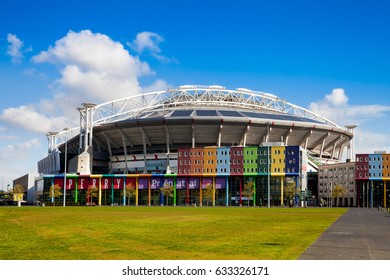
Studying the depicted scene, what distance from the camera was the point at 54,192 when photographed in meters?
149

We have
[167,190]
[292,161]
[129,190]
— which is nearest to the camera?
[292,161]

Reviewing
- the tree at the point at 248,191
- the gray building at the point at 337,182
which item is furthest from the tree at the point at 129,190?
the gray building at the point at 337,182

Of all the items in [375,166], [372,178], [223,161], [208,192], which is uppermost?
[223,161]

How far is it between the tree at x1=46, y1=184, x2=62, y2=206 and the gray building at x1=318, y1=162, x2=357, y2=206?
252 feet

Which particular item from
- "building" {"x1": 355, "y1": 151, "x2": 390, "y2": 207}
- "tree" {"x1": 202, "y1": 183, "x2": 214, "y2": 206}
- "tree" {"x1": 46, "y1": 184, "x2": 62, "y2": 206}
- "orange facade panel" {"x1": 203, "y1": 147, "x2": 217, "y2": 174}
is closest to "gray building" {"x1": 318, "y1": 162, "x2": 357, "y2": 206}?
"building" {"x1": 355, "y1": 151, "x2": 390, "y2": 207}

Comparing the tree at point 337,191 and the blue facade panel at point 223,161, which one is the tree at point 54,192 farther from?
the tree at point 337,191

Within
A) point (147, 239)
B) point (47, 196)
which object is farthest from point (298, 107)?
point (147, 239)

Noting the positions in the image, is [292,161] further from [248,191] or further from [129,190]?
[129,190]

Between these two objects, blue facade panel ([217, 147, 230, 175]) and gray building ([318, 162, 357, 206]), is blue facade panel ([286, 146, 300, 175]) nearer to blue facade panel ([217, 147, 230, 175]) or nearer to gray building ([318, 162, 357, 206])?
gray building ([318, 162, 357, 206])

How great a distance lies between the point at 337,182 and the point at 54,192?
272 feet

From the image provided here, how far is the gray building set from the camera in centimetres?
14612

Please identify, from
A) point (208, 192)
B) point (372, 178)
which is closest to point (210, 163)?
point (208, 192)

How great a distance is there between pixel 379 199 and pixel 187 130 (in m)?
58.2

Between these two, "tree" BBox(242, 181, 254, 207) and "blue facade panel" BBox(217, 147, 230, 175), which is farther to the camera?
"blue facade panel" BBox(217, 147, 230, 175)
